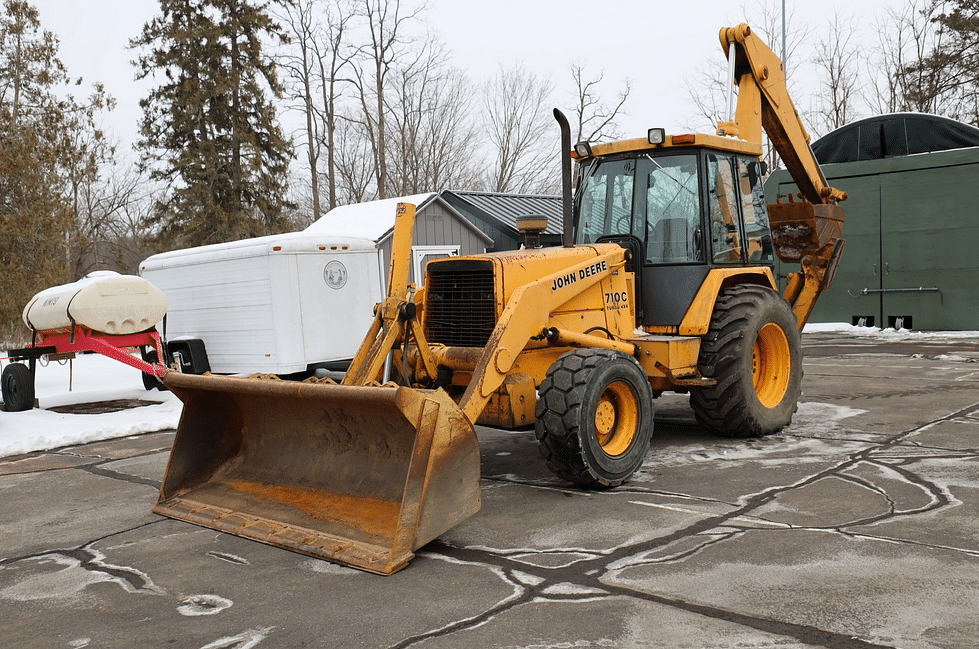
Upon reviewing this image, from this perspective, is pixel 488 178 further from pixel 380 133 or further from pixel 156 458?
pixel 156 458

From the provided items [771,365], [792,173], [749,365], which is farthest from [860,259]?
[749,365]

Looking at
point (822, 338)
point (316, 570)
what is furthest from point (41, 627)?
point (822, 338)

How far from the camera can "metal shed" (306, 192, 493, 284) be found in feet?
59.5

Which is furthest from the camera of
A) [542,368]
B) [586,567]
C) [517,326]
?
[542,368]

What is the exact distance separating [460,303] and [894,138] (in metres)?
16.2

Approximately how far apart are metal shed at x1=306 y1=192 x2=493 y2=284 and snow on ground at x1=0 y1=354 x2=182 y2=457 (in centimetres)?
544

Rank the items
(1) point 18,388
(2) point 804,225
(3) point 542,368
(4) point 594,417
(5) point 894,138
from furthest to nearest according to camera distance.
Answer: (5) point 894,138 < (1) point 18,388 < (2) point 804,225 < (3) point 542,368 < (4) point 594,417

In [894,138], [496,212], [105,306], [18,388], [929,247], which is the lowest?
[18,388]

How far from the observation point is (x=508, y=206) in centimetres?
2272

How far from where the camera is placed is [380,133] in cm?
3747

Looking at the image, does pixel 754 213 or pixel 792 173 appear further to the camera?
pixel 792 173

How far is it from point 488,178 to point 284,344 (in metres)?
31.2

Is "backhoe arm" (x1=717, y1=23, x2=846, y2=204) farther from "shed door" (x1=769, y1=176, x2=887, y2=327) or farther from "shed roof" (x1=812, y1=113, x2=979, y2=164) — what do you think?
"shed door" (x1=769, y1=176, x2=887, y2=327)

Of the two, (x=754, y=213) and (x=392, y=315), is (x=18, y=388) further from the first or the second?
(x=754, y=213)
